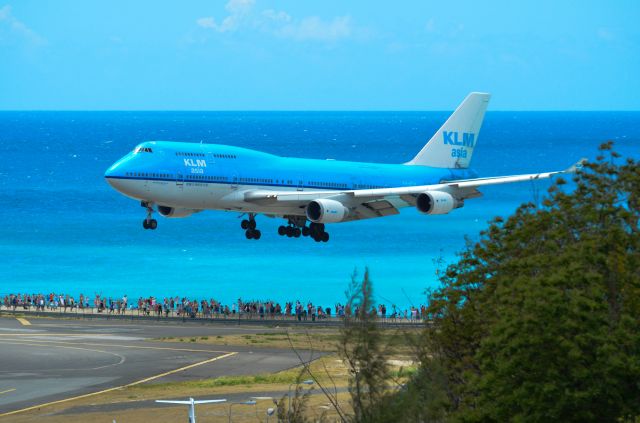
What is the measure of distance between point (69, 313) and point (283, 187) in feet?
111

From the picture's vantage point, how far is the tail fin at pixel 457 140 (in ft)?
314

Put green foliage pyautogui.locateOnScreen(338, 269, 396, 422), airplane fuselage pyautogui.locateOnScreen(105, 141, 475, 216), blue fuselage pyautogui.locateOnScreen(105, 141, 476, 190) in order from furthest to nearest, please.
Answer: blue fuselage pyautogui.locateOnScreen(105, 141, 476, 190)
airplane fuselage pyautogui.locateOnScreen(105, 141, 475, 216)
green foliage pyautogui.locateOnScreen(338, 269, 396, 422)

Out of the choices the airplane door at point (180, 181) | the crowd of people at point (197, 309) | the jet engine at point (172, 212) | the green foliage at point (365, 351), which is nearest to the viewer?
the green foliage at point (365, 351)

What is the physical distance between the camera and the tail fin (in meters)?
95.6

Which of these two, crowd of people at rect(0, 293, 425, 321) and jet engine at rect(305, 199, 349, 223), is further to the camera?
crowd of people at rect(0, 293, 425, 321)

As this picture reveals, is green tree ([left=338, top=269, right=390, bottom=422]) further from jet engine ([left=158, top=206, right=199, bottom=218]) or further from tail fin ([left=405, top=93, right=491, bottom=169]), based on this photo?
tail fin ([left=405, top=93, right=491, bottom=169])

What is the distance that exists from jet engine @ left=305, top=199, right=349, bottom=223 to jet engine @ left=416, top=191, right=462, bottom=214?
5.55 meters

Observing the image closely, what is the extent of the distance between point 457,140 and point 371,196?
18185 millimetres

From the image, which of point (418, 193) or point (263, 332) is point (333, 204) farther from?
point (263, 332)

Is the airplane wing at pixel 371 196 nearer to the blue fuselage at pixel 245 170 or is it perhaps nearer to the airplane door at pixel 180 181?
the blue fuselage at pixel 245 170

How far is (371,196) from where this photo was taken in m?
81.4

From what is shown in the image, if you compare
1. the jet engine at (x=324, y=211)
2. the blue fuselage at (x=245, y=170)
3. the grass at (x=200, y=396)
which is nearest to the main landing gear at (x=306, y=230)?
the jet engine at (x=324, y=211)

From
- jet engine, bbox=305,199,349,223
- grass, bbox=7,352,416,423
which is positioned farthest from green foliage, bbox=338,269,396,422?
jet engine, bbox=305,199,349,223

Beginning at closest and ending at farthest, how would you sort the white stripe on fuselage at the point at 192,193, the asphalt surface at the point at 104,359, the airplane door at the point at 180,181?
the asphalt surface at the point at 104,359 < the white stripe on fuselage at the point at 192,193 < the airplane door at the point at 180,181
